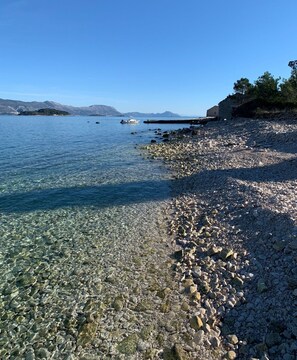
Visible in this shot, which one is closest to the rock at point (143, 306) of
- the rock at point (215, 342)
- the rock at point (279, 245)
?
the rock at point (215, 342)

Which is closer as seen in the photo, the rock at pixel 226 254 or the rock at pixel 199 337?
the rock at pixel 199 337

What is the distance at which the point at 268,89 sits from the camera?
214 feet

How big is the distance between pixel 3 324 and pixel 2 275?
2.52m

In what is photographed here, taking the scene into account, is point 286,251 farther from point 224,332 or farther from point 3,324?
point 3,324

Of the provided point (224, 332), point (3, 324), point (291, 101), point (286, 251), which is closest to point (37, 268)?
point (3, 324)

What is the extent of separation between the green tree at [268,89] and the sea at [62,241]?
171ft

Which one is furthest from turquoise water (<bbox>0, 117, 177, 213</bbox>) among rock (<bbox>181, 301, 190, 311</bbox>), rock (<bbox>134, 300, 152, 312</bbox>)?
rock (<bbox>181, 301, 190, 311</bbox>)

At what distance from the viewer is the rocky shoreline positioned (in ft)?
21.4

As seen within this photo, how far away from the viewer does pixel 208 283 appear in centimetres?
873

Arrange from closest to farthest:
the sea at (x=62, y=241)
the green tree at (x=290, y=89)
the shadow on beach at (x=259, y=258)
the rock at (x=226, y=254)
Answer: the shadow on beach at (x=259, y=258) < the sea at (x=62, y=241) < the rock at (x=226, y=254) < the green tree at (x=290, y=89)

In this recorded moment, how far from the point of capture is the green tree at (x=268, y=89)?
2525 inches

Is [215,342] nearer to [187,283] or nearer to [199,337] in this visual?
→ [199,337]

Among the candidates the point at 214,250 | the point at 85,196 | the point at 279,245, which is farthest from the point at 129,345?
the point at 85,196

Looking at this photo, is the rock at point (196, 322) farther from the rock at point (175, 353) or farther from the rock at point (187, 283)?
the rock at point (187, 283)
